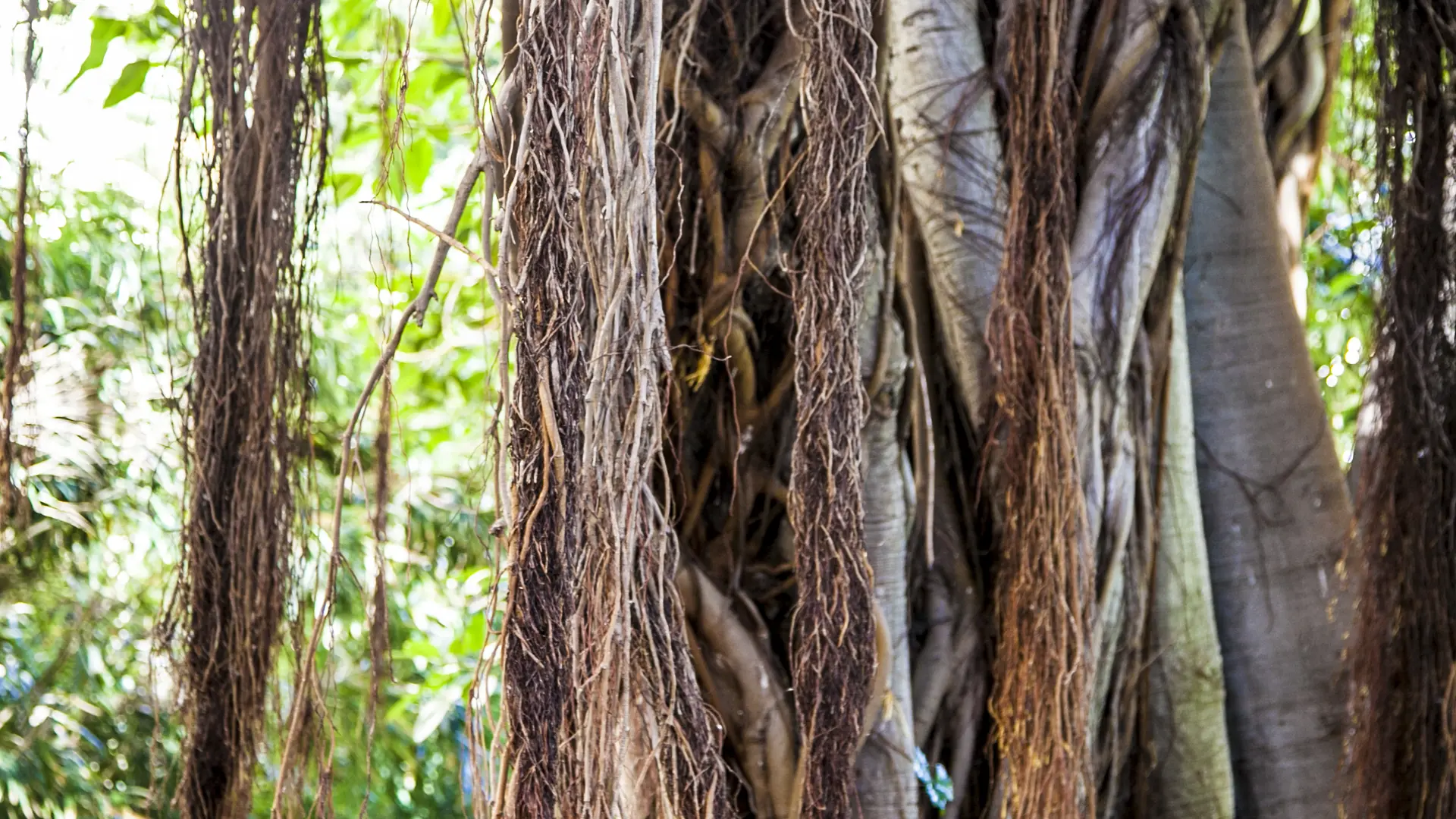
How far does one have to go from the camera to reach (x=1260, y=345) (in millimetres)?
1691

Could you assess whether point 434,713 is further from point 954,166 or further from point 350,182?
point 954,166

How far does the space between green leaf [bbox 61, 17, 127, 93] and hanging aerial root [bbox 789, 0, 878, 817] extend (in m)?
0.98

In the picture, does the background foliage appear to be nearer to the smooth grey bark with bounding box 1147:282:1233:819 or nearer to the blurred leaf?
the blurred leaf

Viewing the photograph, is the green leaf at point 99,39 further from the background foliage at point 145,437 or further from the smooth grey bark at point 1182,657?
the smooth grey bark at point 1182,657

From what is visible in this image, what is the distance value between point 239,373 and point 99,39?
66 cm

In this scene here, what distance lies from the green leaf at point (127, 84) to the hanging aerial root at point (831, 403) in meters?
1.02

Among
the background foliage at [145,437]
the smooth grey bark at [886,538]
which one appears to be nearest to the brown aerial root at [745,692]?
the smooth grey bark at [886,538]

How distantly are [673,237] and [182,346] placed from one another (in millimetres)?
542

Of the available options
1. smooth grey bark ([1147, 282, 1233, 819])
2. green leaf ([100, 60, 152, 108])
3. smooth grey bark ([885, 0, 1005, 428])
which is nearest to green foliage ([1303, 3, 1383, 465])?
smooth grey bark ([1147, 282, 1233, 819])

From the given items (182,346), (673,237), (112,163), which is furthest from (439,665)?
(112,163)

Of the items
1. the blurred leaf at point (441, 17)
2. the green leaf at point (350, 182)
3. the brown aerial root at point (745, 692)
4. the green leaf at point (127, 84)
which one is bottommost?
the brown aerial root at point (745, 692)

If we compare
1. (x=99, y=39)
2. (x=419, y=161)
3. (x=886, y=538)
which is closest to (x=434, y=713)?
(x=419, y=161)

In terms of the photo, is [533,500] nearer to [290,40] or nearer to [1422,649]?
[290,40]

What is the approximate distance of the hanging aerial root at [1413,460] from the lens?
1471mm
